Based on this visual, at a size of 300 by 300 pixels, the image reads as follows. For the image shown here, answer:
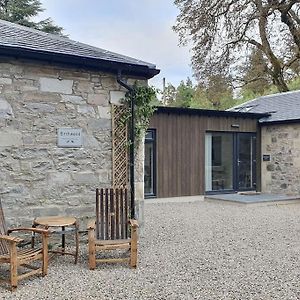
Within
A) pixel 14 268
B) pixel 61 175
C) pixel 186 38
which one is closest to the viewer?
pixel 14 268

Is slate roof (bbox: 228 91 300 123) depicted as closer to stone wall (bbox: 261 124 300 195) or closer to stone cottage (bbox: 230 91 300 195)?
stone cottage (bbox: 230 91 300 195)

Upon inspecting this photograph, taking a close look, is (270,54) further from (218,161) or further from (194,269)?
(194,269)

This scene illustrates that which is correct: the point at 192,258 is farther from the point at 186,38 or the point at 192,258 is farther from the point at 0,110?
the point at 186,38

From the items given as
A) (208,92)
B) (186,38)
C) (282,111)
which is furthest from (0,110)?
(208,92)

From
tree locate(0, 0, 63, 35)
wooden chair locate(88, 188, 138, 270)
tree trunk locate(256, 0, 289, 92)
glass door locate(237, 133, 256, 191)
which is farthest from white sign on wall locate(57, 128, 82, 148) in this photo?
tree locate(0, 0, 63, 35)

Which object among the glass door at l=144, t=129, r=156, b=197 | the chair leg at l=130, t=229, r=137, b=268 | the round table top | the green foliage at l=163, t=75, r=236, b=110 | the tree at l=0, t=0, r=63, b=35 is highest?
the tree at l=0, t=0, r=63, b=35

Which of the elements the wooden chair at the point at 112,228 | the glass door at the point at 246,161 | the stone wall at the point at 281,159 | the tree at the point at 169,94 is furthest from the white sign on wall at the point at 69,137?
the tree at the point at 169,94

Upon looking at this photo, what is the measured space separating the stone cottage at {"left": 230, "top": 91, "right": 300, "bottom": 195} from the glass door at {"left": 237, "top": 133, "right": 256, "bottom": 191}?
12.2 inches

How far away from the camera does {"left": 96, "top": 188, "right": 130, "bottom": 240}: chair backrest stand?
5.19 meters

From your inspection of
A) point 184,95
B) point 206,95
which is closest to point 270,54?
point 206,95

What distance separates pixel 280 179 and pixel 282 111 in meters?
2.25

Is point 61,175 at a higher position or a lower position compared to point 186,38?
lower

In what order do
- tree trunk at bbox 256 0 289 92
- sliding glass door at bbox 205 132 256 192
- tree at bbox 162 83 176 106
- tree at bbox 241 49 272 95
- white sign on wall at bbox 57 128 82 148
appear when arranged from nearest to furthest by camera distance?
white sign on wall at bbox 57 128 82 148, sliding glass door at bbox 205 132 256 192, tree trunk at bbox 256 0 289 92, tree at bbox 241 49 272 95, tree at bbox 162 83 176 106

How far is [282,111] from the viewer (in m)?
13.2
